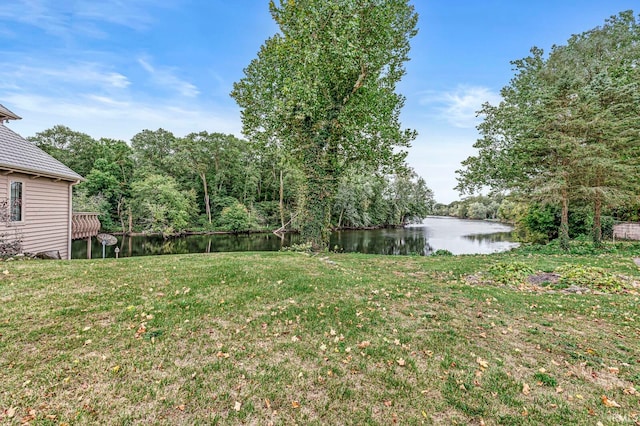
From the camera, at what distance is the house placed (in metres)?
8.96

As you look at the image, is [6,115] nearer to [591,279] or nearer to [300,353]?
[300,353]

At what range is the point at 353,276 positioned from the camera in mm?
7215

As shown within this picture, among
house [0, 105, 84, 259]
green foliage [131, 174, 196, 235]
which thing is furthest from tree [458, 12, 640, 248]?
green foliage [131, 174, 196, 235]

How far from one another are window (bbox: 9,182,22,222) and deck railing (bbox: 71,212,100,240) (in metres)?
2.72

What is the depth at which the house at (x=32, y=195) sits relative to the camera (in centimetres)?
896

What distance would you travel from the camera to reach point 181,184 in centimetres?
3509

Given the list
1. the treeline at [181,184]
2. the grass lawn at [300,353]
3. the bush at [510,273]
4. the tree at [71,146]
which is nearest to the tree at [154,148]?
the treeline at [181,184]

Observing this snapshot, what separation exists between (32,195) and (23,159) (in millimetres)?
1316

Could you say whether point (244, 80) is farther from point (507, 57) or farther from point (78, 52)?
point (507, 57)

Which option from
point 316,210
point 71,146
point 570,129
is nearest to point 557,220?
point 570,129

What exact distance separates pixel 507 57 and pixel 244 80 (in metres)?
15.4

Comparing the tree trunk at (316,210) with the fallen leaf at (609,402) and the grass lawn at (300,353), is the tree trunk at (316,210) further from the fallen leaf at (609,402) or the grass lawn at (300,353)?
the fallen leaf at (609,402)

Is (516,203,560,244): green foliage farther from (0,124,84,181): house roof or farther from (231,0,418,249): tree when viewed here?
(0,124,84,181): house roof

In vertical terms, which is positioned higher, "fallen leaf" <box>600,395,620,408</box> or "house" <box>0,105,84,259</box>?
"house" <box>0,105,84,259</box>
